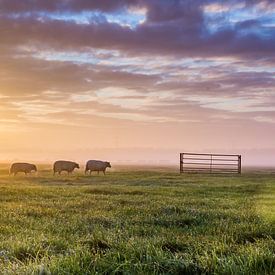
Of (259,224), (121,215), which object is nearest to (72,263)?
(259,224)

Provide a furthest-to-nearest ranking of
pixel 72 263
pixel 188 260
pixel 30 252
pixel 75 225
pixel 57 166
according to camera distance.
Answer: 1. pixel 57 166
2. pixel 75 225
3. pixel 30 252
4. pixel 188 260
5. pixel 72 263

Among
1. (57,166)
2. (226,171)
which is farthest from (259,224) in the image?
(57,166)

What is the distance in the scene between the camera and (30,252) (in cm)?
781

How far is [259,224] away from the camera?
1173 cm

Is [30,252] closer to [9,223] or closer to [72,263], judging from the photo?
[72,263]

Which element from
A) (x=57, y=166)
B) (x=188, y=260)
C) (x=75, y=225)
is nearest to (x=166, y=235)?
(x=75, y=225)

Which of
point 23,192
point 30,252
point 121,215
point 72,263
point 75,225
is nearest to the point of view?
point 72,263

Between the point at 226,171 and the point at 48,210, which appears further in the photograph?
the point at 226,171

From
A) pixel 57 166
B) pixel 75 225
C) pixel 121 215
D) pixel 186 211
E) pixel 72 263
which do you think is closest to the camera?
pixel 72 263

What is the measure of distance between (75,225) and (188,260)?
514 cm

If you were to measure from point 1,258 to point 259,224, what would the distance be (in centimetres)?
→ 676

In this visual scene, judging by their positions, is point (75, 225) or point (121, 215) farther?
point (121, 215)

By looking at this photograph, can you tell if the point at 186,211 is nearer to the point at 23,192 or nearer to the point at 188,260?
the point at 188,260

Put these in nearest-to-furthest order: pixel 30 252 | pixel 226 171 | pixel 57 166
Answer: pixel 30 252, pixel 226 171, pixel 57 166
